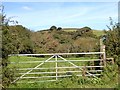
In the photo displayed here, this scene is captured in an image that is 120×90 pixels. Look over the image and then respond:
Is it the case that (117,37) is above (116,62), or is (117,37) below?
above

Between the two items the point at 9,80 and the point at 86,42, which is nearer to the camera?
the point at 9,80

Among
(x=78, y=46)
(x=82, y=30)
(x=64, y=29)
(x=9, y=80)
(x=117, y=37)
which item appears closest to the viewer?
(x=9, y=80)

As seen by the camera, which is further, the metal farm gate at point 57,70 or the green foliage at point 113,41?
the green foliage at point 113,41

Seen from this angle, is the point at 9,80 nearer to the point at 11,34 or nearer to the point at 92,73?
the point at 11,34

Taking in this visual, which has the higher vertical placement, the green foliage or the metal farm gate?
the green foliage

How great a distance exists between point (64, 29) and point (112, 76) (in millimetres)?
25386

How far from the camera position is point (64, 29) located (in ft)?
125

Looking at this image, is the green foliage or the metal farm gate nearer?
the metal farm gate

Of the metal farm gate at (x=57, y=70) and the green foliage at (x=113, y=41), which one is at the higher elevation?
the green foliage at (x=113, y=41)

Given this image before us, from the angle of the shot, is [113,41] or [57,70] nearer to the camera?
[57,70]

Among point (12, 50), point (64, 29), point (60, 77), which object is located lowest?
point (60, 77)

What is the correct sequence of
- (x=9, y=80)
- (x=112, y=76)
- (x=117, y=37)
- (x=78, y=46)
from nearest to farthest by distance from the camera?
(x=9, y=80)
(x=112, y=76)
(x=117, y=37)
(x=78, y=46)

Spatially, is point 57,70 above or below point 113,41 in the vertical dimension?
below

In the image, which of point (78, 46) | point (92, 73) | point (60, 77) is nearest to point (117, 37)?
point (92, 73)
